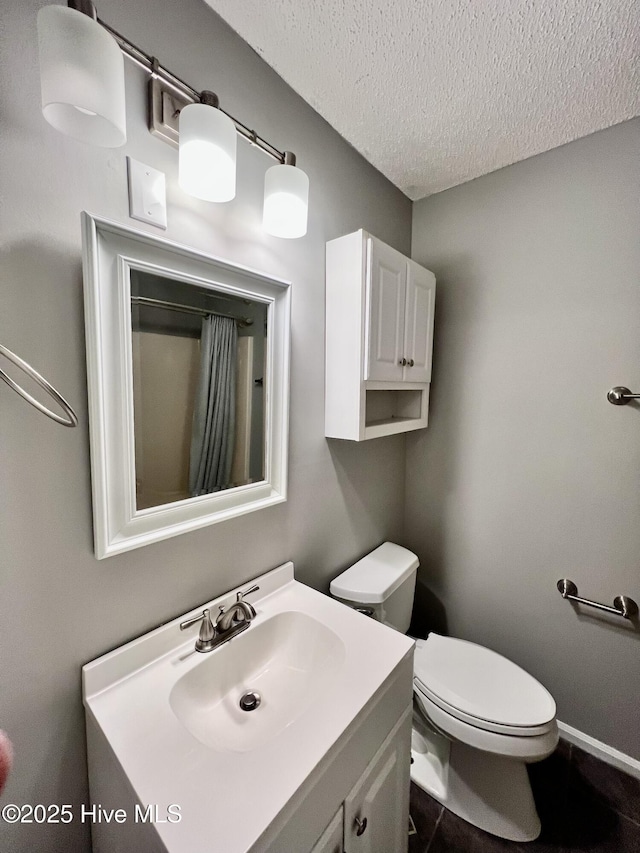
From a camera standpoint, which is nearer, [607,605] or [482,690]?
[482,690]

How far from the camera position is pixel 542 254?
1.34 m

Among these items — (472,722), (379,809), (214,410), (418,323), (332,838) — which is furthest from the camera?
(418,323)

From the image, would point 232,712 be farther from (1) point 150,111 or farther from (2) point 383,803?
(1) point 150,111

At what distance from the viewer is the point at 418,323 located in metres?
1.41

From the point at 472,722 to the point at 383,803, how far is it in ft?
1.24

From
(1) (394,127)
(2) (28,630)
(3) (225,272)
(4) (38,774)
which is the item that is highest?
(1) (394,127)

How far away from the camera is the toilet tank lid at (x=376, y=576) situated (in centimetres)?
124

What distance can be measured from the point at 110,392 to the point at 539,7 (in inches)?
53.8

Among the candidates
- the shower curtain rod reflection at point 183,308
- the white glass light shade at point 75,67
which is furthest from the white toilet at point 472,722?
the white glass light shade at point 75,67

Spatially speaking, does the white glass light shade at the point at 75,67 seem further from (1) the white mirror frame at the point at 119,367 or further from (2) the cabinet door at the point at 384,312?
(2) the cabinet door at the point at 384,312

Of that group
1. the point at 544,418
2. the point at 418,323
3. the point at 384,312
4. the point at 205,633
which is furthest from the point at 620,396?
the point at 205,633

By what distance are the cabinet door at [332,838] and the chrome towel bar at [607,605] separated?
114 centimetres

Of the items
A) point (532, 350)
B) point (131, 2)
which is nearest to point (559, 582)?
point (532, 350)

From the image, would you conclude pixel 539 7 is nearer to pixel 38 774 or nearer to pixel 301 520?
pixel 301 520
